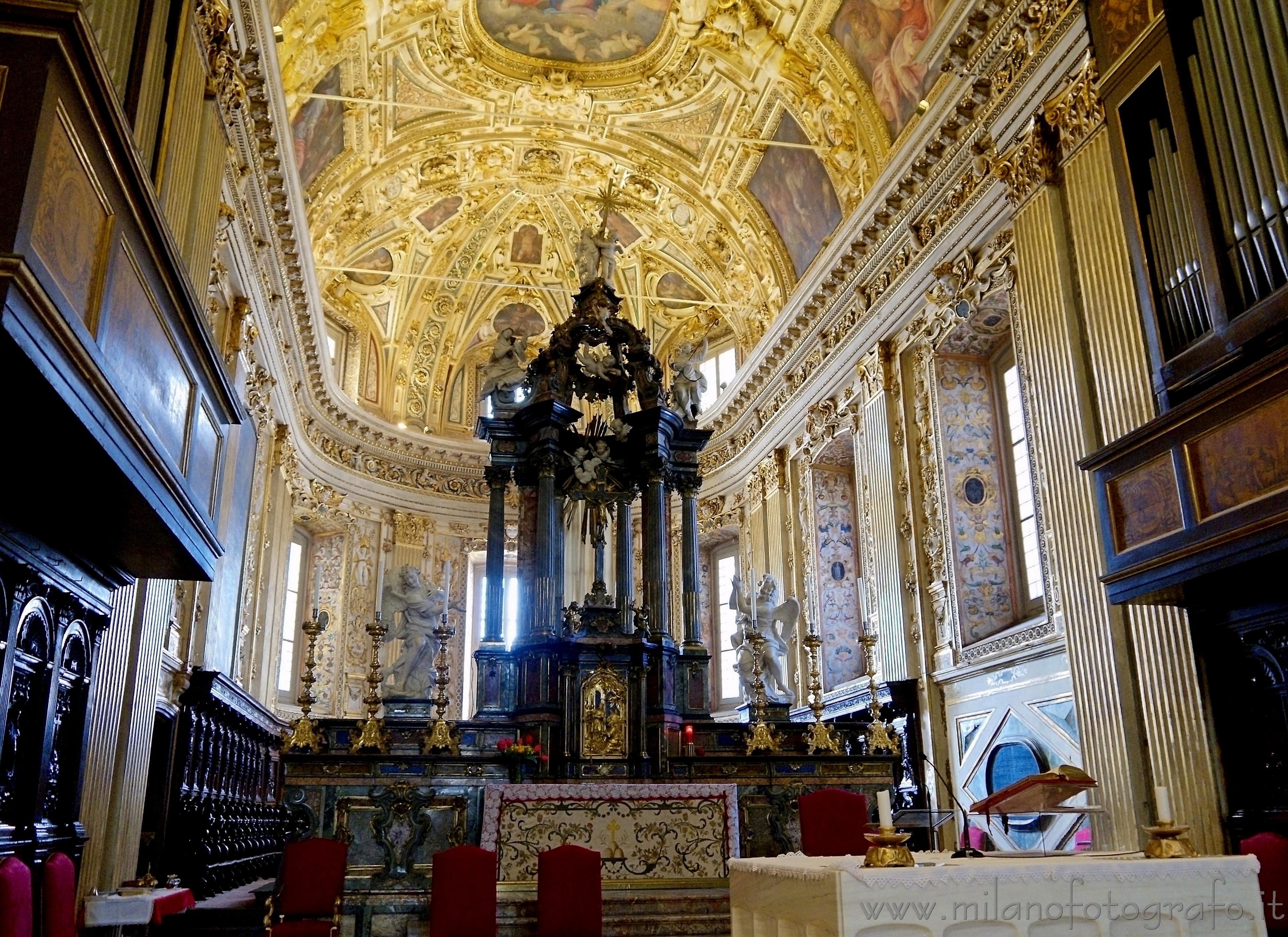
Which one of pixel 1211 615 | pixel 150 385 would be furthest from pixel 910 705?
pixel 150 385

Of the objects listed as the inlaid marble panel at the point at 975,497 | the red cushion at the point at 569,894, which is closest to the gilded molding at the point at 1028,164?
the inlaid marble panel at the point at 975,497

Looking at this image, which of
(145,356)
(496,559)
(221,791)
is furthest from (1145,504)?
(221,791)

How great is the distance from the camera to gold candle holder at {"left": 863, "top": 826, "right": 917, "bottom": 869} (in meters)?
4.31

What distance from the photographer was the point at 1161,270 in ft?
24.5

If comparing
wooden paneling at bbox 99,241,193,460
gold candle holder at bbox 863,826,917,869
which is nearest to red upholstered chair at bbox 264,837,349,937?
wooden paneling at bbox 99,241,193,460

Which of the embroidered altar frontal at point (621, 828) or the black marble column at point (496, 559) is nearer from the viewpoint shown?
the embroidered altar frontal at point (621, 828)

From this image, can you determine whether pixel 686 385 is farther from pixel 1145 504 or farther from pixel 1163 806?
pixel 1163 806

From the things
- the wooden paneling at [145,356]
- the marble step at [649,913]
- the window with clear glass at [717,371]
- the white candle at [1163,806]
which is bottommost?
the marble step at [649,913]

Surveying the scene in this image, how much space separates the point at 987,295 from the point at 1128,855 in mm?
8290

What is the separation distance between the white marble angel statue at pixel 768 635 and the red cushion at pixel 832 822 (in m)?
3.96

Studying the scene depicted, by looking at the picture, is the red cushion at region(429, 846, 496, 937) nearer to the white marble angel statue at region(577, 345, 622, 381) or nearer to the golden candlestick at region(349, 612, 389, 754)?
the golden candlestick at region(349, 612, 389, 754)

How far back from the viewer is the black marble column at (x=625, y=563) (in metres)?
12.0

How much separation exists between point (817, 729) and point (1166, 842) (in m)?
6.08

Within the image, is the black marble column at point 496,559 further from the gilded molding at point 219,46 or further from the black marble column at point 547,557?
the gilded molding at point 219,46
